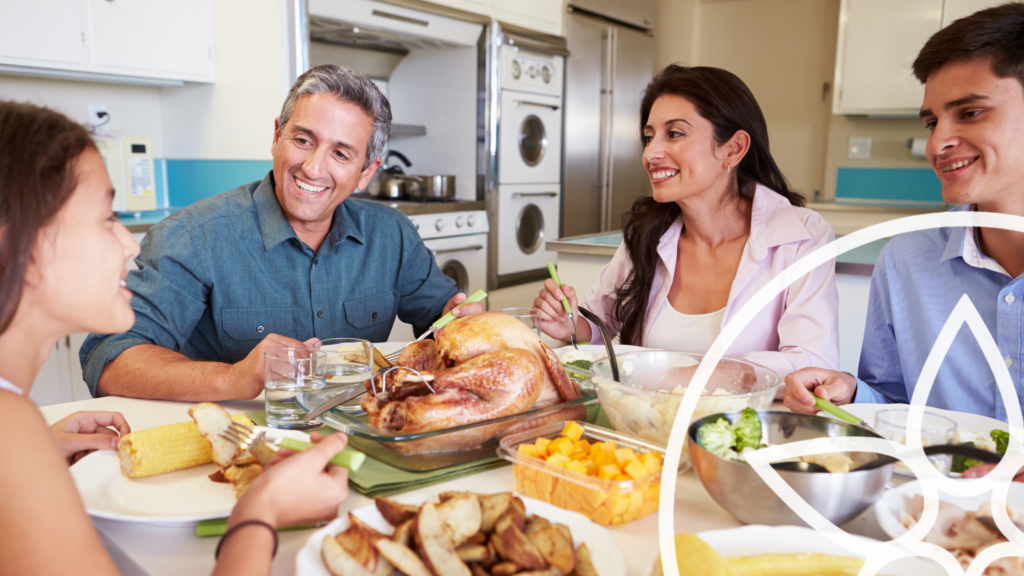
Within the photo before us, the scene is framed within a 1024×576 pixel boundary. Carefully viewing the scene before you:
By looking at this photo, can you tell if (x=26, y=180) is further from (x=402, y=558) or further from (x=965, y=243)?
(x=965, y=243)

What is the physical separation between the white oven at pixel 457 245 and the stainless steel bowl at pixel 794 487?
122 inches

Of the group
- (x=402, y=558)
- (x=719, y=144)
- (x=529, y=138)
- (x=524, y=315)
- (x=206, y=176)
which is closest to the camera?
(x=402, y=558)

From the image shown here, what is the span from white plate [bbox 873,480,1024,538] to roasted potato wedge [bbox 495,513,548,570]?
0.33 m

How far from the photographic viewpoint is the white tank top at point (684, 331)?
5.77ft

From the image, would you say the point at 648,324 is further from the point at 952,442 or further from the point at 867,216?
the point at 867,216

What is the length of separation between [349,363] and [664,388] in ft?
1.65

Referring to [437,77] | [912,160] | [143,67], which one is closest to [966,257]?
[143,67]

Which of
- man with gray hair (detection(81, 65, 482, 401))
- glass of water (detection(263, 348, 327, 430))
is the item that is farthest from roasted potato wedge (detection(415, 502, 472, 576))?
man with gray hair (detection(81, 65, 482, 401))

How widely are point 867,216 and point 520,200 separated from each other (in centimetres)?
228

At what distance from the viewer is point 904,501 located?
28.0 inches

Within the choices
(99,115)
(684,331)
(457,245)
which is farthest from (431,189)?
(684,331)

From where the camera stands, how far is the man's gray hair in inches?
66.2

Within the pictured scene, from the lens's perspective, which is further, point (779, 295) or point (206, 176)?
point (206, 176)
